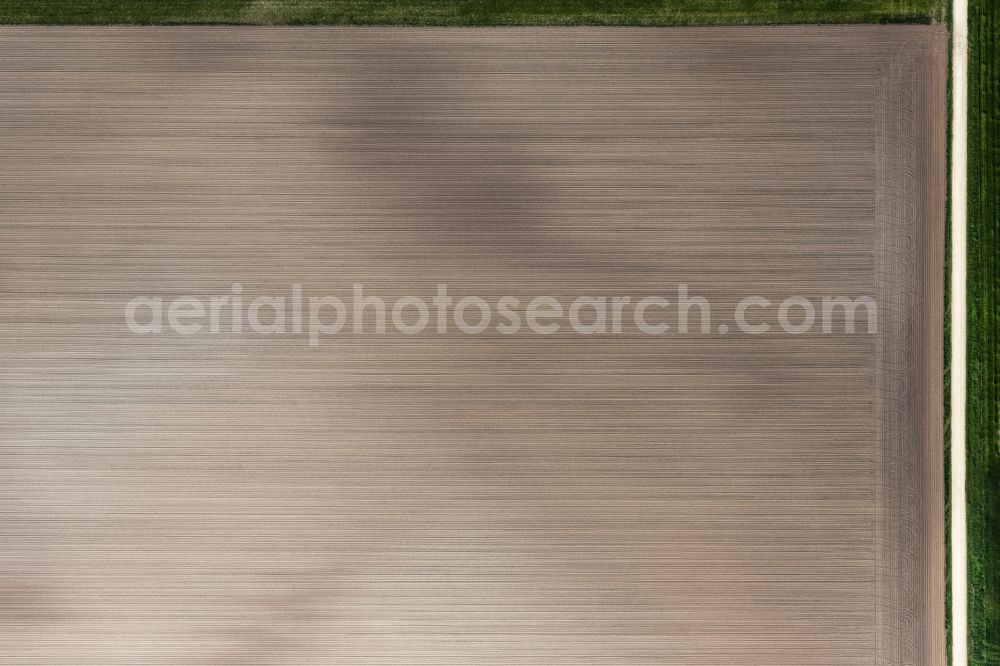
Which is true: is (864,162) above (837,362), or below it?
above

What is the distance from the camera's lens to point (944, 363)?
12.2 feet

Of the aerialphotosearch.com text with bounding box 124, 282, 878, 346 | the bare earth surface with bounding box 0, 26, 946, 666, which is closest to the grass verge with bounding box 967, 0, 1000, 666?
the bare earth surface with bounding box 0, 26, 946, 666

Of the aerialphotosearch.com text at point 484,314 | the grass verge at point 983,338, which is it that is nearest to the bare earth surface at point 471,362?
the aerialphotosearch.com text at point 484,314

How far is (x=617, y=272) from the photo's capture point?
373cm

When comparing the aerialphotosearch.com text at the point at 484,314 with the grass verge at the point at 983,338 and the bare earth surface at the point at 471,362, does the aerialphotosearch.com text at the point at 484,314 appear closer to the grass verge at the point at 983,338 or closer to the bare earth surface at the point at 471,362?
the bare earth surface at the point at 471,362

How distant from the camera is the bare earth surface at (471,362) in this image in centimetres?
366

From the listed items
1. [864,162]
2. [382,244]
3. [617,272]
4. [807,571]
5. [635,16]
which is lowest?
[807,571]

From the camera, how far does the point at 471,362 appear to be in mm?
3732

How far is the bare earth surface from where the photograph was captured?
12.0 ft

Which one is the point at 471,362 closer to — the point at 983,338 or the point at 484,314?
the point at 484,314

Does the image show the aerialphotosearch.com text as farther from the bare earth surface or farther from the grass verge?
the grass verge

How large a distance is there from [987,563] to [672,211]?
299 centimetres

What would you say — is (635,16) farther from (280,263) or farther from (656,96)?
(280,263)

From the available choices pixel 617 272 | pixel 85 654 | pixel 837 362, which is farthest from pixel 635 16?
pixel 85 654
